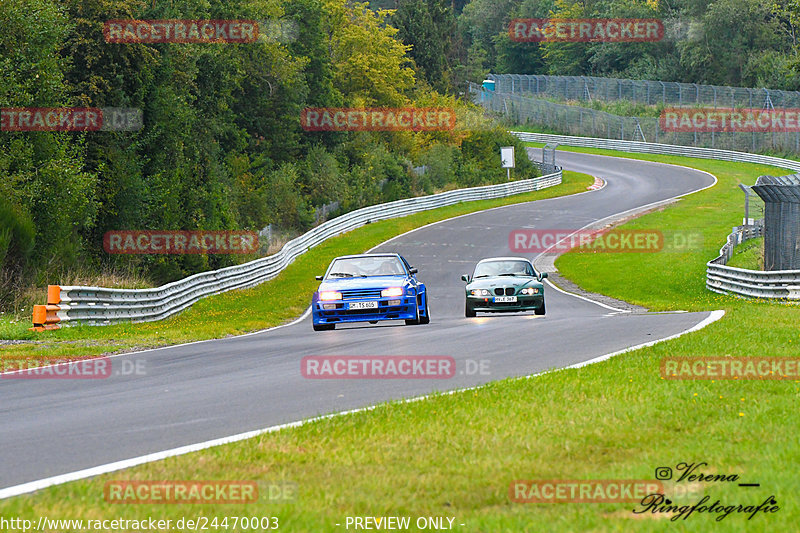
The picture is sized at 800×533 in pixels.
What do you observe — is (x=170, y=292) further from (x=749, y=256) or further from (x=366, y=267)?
(x=749, y=256)

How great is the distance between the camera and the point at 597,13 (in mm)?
113125

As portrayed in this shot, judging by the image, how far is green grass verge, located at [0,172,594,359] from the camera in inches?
664

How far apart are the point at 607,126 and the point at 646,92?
5108 mm

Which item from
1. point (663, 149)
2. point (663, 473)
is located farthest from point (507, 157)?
point (663, 473)

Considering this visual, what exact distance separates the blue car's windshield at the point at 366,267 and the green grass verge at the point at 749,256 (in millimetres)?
14263

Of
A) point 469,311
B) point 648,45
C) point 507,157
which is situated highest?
point 648,45

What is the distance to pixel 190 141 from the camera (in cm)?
4041

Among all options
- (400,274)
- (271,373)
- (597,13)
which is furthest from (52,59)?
(597,13)

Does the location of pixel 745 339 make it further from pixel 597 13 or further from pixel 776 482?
pixel 597 13

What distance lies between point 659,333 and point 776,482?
30.7 feet

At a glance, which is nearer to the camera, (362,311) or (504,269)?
(362,311)

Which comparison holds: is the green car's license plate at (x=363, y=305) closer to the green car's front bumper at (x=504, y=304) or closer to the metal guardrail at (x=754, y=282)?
the green car's front bumper at (x=504, y=304)

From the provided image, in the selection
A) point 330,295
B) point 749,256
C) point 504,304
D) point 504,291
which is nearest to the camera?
point 330,295

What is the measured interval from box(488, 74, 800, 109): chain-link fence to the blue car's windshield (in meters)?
63.4
